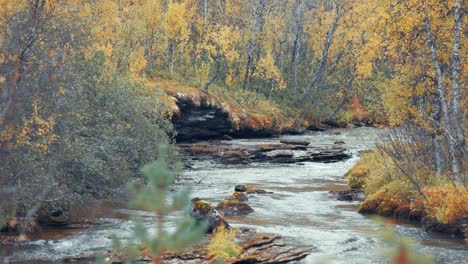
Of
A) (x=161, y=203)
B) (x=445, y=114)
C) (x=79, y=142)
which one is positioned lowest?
(x=79, y=142)

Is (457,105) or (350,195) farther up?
(457,105)

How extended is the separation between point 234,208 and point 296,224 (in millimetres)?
2335

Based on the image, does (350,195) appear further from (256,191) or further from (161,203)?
(161,203)

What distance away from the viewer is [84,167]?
1706cm

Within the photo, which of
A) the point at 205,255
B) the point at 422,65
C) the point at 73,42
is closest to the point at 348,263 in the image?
the point at 205,255

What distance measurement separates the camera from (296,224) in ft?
56.4

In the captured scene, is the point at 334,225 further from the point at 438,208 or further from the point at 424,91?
the point at 424,91

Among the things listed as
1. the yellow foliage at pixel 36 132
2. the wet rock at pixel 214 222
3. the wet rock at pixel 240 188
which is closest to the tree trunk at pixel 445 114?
the wet rock at pixel 214 222

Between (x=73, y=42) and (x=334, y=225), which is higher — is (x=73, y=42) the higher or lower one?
the higher one

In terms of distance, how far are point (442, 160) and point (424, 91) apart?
2.12m

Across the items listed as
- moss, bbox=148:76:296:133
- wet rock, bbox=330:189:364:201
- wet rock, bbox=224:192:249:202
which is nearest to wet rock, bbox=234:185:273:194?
wet rock, bbox=224:192:249:202

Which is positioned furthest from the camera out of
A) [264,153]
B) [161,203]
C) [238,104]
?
[238,104]

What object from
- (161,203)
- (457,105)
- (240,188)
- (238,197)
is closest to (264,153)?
(240,188)

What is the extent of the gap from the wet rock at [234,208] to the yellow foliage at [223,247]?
4.57 m
